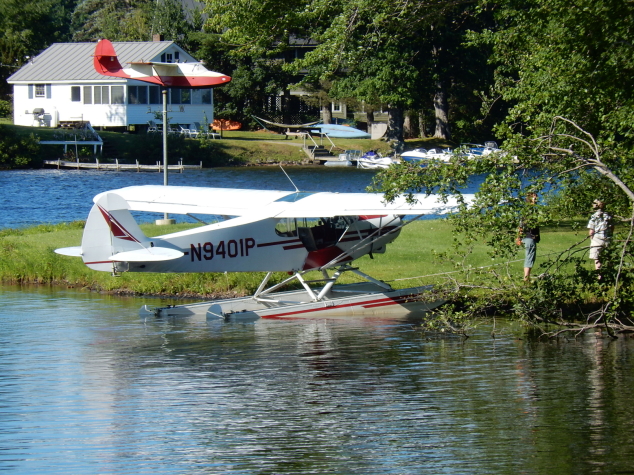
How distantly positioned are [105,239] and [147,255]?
30.9 inches

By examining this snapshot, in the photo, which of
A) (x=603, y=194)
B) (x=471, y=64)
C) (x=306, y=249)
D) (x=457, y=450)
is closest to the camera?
(x=457, y=450)

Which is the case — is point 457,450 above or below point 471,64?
below

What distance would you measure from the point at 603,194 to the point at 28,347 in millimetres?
7843

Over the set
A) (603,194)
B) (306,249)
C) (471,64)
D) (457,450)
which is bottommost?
(457,450)

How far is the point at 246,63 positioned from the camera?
62.9 m

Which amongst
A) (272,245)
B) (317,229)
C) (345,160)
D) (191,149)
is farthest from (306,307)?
(345,160)

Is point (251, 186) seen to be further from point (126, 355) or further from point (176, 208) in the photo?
point (126, 355)

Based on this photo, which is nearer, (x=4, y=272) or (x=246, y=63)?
(x=4, y=272)

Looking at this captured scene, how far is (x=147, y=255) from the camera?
472 inches

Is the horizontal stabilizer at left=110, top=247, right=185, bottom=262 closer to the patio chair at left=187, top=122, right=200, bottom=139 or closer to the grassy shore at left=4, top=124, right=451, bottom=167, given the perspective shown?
the grassy shore at left=4, top=124, right=451, bottom=167

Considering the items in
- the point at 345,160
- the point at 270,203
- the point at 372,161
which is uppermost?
the point at 345,160

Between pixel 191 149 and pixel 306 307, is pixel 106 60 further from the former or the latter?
pixel 191 149

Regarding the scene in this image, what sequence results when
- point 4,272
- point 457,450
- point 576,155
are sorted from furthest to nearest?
1. point 4,272
2. point 576,155
3. point 457,450

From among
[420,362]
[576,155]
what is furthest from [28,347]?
[576,155]
